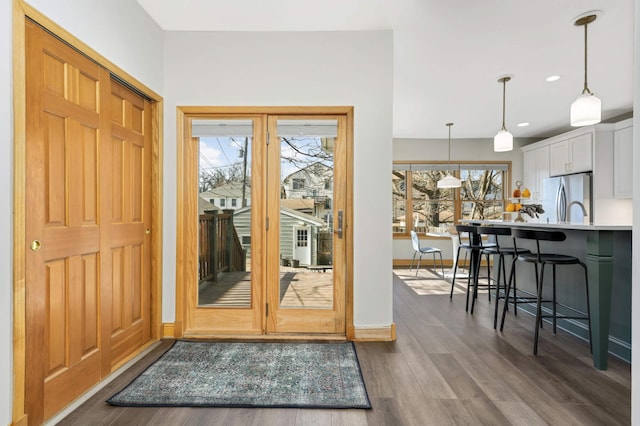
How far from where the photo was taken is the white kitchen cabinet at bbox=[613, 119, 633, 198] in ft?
16.5

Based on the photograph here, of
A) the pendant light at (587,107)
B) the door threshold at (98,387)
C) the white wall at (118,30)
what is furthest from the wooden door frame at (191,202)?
the pendant light at (587,107)

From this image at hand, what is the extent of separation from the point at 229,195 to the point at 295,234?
68 cm

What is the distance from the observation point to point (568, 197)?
18.9ft

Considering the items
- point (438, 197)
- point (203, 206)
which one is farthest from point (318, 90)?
point (438, 197)

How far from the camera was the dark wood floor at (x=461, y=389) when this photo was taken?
1800 millimetres

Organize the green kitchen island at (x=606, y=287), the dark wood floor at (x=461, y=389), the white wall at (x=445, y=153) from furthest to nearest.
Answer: the white wall at (x=445, y=153) → the green kitchen island at (x=606, y=287) → the dark wood floor at (x=461, y=389)

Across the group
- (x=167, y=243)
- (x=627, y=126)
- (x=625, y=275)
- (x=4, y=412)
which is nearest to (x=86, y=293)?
(x=4, y=412)

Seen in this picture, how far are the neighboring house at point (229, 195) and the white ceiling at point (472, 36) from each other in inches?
53.0

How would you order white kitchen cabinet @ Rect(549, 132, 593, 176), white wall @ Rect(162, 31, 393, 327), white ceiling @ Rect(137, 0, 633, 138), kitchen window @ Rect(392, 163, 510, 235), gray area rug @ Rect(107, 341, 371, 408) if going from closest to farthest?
gray area rug @ Rect(107, 341, 371, 408)
white ceiling @ Rect(137, 0, 633, 138)
white wall @ Rect(162, 31, 393, 327)
white kitchen cabinet @ Rect(549, 132, 593, 176)
kitchen window @ Rect(392, 163, 510, 235)

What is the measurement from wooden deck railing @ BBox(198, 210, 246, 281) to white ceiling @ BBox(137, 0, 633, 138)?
64.4 inches

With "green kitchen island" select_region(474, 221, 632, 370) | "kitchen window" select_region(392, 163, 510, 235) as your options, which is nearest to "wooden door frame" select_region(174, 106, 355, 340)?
"green kitchen island" select_region(474, 221, 632, 370)

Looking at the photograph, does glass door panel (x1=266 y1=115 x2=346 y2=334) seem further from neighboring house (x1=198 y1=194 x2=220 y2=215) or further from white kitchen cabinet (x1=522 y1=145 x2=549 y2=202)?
white kitchen cabinet (x1=522 y1=145 x2=549 y2=202)

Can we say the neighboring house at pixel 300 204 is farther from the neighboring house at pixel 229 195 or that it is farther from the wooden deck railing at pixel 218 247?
the wooden deck railing at pixel 218 247

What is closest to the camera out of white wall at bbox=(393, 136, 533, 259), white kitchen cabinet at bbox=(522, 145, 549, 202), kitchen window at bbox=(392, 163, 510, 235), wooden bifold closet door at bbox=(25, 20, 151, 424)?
A: wooden bifold closet door at bbox=(25, 20, 151, 424)
